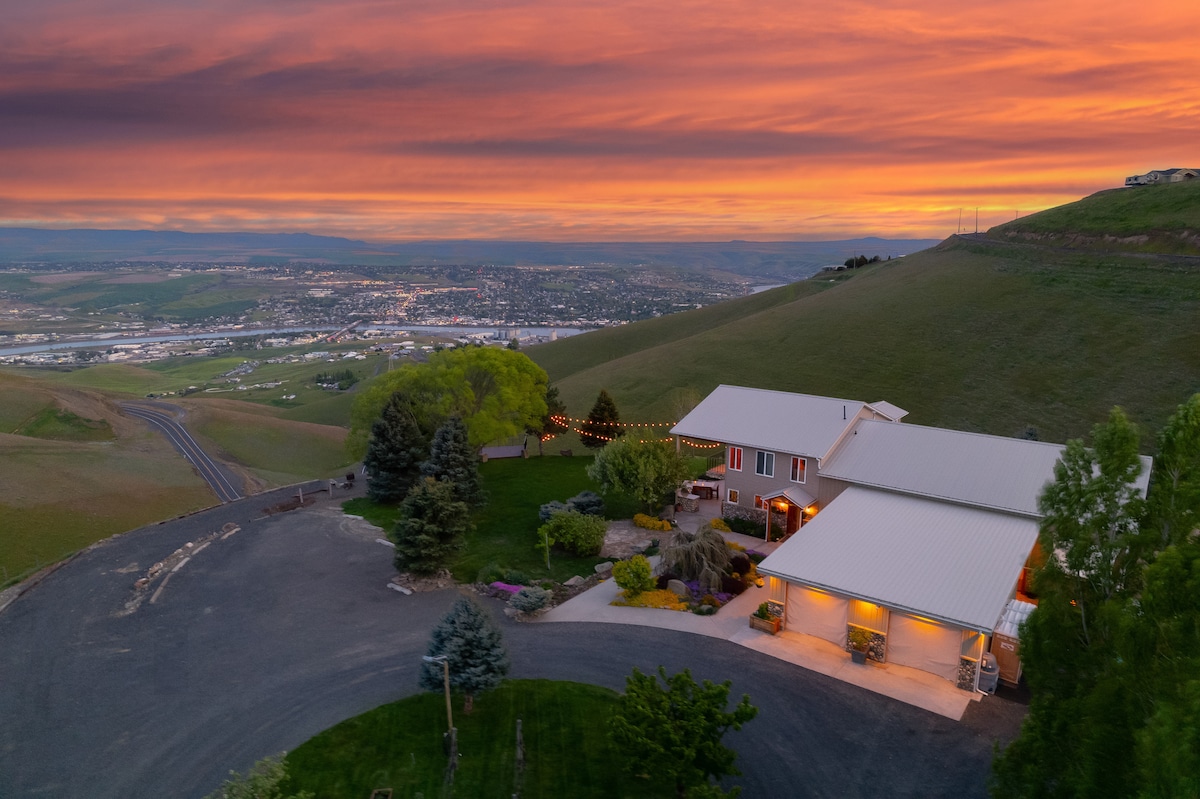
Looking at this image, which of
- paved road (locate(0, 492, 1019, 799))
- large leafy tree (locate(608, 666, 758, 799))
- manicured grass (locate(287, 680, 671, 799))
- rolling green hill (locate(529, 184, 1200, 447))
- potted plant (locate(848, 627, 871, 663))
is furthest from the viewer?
rolling green hill (locate(529, 184, 1200, 447))

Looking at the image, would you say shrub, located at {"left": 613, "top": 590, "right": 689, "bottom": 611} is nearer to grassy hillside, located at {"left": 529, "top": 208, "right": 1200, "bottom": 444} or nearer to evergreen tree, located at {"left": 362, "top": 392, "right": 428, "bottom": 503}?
evergreen tree, located at {"left": 362, "top": 392, "right": 428, "bottom": 503}

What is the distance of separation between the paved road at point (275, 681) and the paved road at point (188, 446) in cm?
1684

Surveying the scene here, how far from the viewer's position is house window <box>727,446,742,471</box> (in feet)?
115

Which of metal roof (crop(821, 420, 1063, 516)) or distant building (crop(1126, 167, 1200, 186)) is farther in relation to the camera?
distant building (crop(1126, 167, 1200, 186))

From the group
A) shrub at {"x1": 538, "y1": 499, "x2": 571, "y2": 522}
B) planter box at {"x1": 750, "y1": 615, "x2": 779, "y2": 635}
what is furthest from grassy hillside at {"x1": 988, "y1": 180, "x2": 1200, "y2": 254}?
planter box at {"x1": 750, "y1": 615, "x2": 779, "y2": 635}

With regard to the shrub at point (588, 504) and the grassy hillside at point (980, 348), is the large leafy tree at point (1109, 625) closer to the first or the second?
the shrub at point (588, 504)

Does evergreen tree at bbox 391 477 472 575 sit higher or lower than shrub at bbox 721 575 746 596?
higher

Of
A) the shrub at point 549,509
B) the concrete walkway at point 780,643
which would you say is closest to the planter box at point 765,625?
the concrete walkway at point 780,643

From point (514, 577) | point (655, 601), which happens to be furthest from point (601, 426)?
point (655, 601)

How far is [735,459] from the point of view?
1382 inches

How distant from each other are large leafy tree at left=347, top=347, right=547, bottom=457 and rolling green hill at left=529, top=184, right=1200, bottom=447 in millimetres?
15877

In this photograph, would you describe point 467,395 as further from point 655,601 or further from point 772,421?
point 655,601

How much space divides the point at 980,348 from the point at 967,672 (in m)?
53.0

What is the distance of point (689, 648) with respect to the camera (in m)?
23.7
